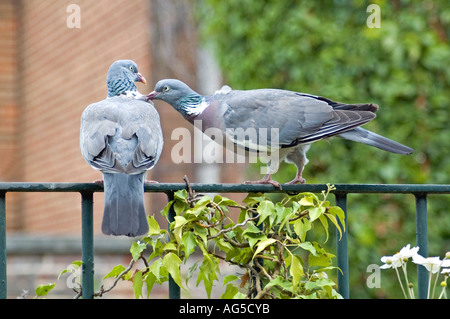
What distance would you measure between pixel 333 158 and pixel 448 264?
2.85 meters

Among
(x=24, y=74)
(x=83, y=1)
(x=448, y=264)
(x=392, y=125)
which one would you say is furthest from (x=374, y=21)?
(x=24, y=74)

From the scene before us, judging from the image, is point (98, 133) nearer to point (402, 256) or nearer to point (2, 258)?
point (2, 258)

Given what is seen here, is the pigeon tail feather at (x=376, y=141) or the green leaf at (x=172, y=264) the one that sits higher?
the pigeon tail feather at (x=376, y=141)

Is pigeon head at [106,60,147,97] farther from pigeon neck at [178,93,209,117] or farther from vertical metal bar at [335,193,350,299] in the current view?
vertical metal bar at [335,193,350,299]

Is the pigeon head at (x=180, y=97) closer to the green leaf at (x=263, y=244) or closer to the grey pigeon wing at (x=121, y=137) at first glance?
the grey pigeon wing at (x=121, y=137)

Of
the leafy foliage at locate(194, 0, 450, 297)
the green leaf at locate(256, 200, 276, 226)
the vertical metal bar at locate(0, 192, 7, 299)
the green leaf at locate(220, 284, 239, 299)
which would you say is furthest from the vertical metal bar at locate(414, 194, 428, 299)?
the leafy foliage at locate(194, 0, 450, 297)

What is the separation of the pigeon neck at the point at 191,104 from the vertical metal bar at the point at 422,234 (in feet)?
5.06

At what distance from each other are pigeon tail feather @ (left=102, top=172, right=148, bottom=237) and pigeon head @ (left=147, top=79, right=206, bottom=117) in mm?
1112

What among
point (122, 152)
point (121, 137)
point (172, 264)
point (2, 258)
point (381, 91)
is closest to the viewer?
point (2, 258)

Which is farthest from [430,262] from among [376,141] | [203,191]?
[376,141]

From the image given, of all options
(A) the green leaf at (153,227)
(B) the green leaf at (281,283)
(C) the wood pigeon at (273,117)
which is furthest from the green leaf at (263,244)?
(C) the wood pigeon at (273,117)

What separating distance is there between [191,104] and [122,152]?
0.98m

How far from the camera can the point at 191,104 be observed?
12.0ft

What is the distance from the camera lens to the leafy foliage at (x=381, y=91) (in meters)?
5.02
